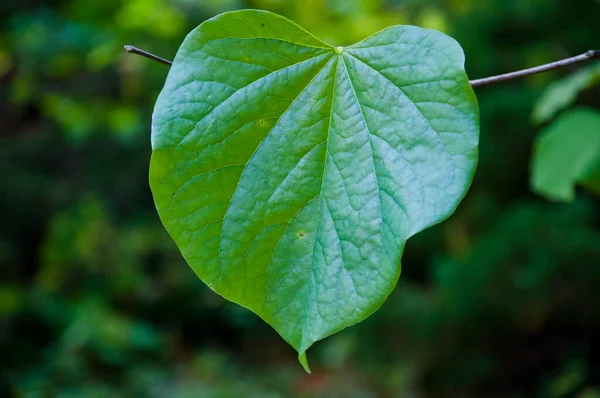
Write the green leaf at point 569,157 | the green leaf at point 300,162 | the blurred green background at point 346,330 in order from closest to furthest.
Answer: the green leaf at point 300,162 < the green leaf at point 569,157 < the blurred green background at point 346,330


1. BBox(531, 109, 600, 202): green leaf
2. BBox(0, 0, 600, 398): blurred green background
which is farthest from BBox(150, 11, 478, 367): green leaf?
BBox(0, 0, 600, 398): blurred green background

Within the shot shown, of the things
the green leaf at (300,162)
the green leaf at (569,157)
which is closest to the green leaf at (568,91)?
the green leaf at (569,157)

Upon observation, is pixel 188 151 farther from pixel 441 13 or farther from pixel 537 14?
pixel 441 13

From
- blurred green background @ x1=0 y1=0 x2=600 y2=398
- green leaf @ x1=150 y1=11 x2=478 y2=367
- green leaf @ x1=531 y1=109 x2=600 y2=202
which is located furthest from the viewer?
blurred green background @ x1=0 y1=0 x2=600 y2=398

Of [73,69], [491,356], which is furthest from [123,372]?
[491,356]

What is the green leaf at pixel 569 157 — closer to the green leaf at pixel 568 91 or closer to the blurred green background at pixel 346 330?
the green leaf at pixel 568 91

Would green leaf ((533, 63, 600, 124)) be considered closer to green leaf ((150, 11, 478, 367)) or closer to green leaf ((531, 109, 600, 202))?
green leaf ((531, 109, 600, 202))

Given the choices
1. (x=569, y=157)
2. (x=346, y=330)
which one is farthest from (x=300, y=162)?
(x=346, y=330)
